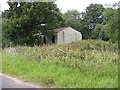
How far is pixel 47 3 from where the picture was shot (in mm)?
18594

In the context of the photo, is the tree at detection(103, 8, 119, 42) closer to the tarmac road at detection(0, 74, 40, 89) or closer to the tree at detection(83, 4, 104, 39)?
the tarmac road at detection(0, 74, 40, 89)

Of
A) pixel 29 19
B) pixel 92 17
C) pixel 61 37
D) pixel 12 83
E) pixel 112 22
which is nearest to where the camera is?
pixel 12 83

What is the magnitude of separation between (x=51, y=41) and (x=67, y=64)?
16.8 metres

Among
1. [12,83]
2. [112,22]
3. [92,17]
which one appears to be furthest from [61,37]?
[12,83]

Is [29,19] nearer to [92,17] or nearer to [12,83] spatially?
[12,83]

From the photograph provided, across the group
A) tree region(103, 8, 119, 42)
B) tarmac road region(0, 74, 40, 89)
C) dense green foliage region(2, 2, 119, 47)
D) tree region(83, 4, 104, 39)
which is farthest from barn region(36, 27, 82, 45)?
tarmac road region(0, 74, 40, 89)

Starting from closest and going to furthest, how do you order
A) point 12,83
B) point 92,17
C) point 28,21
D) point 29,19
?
point 12,83 → point 29,19 → point 28,21 → point 92,17

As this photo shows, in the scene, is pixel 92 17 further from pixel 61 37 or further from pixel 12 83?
pixel 12 83

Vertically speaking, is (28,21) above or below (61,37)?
above

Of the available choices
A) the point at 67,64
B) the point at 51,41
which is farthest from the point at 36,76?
the point at 51,41

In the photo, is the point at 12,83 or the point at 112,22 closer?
the point at 12,83

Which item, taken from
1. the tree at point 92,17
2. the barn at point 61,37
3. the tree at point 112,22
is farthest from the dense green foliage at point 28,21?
the tree at point 92,17

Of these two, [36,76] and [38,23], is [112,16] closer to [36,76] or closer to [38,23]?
[36,76]

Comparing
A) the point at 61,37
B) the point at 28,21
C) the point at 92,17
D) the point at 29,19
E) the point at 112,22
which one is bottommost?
the point at 61,37
